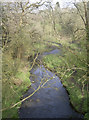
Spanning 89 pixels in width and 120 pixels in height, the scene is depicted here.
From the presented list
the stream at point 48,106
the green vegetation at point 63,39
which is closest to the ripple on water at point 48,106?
the stream at point 48,106

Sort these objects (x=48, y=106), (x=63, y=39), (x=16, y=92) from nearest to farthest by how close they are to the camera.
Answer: (x=63, y=39) < (x=16, y=92) < (x=48, y=106)

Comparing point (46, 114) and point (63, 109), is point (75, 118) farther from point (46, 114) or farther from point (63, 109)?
point (46, 114)

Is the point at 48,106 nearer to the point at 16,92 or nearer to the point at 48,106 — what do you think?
the point at 48,106

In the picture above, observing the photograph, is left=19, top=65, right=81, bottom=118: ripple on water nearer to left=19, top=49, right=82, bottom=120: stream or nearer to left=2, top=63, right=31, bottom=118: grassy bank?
left=19, top=49, right=82, bottom=120: stream

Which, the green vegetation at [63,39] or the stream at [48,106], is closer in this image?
the green vegetation at [63,39]

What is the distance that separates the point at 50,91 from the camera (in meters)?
10.4

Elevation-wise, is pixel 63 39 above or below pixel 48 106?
above

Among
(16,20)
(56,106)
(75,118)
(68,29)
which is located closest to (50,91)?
(56,106)

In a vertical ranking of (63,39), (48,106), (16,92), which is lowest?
(48,106)

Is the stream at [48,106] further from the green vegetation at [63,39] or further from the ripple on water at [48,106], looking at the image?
the green vegetation at [63,39]

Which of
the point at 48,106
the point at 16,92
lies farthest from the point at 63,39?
the point at 48,106

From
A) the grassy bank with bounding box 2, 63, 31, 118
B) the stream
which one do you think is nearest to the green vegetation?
the grassy bank with bounding box 2, 63, 31, 118

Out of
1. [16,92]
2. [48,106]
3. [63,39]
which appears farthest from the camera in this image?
[48,106]

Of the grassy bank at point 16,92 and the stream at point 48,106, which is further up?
the grassy bank at point 16,92
